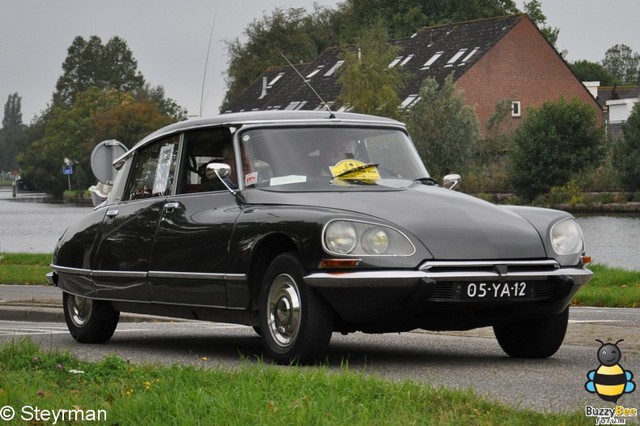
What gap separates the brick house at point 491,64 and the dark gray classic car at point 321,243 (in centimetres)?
7003

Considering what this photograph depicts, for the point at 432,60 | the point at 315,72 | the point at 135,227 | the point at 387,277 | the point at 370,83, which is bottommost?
the point at 387,277

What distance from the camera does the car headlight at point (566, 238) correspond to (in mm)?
8805

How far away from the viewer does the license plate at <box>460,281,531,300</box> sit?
8.28m

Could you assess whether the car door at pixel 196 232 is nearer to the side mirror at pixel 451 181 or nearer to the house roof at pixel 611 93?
the side mirror at pixel 451 181

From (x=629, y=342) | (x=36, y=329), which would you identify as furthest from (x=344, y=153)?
(x=36, y=329)

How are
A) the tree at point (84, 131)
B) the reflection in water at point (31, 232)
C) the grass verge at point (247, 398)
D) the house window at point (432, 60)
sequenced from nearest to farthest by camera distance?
the grass verge at point (247, 398)
the reflection in water at point (31, 232)
the house window at point (432, 60)
the tree at point (84, 131)

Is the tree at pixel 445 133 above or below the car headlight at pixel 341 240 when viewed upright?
above

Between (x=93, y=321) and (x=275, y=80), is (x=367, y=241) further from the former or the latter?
(x=275, y=80)

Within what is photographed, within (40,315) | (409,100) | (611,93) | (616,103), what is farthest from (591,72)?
(40,315)

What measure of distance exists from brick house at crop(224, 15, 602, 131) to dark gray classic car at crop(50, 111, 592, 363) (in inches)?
2757

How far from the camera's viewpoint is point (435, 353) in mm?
9711

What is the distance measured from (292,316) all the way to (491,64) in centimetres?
7763

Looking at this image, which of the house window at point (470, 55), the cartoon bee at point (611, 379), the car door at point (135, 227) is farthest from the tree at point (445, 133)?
the cartoon bee at point (611, 379)

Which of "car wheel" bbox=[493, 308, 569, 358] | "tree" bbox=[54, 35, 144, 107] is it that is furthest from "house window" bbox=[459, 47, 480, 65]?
"tree" bbox=[54, 35, 144, 107]
